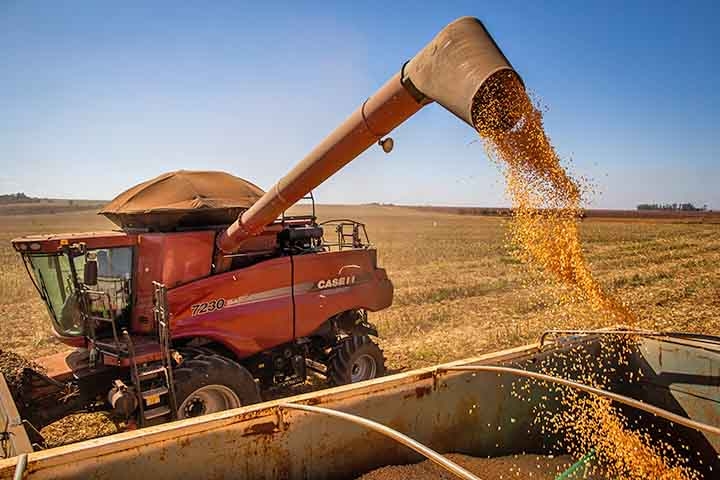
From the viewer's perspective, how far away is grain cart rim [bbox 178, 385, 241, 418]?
415 cm

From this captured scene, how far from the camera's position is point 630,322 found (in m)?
4.13

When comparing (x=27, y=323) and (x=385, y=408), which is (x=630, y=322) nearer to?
(x=385, y=408)

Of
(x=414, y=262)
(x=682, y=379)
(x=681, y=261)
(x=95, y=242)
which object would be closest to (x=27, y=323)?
(x=95, y=242)

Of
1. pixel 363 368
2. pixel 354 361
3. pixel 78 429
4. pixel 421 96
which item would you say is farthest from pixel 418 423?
pixel 78 429

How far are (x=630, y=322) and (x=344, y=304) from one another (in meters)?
3.02

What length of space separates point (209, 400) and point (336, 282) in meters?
2.00

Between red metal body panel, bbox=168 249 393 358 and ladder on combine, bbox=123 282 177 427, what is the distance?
340 mm

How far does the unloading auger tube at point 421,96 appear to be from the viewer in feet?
8.68

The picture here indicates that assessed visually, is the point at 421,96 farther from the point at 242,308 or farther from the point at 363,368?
the point at 363,368

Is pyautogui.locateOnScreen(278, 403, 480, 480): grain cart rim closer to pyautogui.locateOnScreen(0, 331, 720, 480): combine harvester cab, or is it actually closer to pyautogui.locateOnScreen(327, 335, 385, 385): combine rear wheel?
pyautogui.locateOnScreen(0, 331, 720, 480): combine harvester cab

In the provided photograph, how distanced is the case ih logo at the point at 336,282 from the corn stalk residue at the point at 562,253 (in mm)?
2361

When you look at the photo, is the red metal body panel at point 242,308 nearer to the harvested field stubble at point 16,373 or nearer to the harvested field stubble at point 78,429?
the harvested field stubble at point 16,373

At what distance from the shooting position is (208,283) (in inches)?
181

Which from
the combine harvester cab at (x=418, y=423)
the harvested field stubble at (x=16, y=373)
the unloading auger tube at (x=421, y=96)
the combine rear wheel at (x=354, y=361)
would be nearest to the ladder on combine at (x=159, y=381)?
the harvested field stubble at (x=16, y=373)
